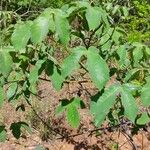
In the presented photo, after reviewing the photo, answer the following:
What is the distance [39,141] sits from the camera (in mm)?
3955

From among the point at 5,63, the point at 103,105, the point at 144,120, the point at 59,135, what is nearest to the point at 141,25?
the point at 59,135

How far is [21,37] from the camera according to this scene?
158cm

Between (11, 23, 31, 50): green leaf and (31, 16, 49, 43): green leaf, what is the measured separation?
7cm

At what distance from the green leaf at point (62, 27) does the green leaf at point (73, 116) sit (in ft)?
1.24

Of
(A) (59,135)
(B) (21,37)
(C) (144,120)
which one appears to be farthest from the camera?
(A) (59,135)

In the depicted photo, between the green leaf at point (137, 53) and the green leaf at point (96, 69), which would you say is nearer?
the green leaf at point (96, 69)

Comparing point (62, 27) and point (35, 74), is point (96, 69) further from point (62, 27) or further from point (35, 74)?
point (35, 74)

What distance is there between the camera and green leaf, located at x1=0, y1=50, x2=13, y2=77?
163 centimetres

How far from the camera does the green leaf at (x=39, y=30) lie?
1.48 meters

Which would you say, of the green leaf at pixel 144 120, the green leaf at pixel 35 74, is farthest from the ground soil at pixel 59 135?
the green leaf at pixel 35 74

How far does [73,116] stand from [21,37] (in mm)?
414

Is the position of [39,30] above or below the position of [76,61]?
above

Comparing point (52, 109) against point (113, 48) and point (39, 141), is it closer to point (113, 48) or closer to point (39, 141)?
point (39, 141)

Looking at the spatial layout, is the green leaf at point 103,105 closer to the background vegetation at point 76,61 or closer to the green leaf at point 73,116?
the background vegetation at point 76,61
